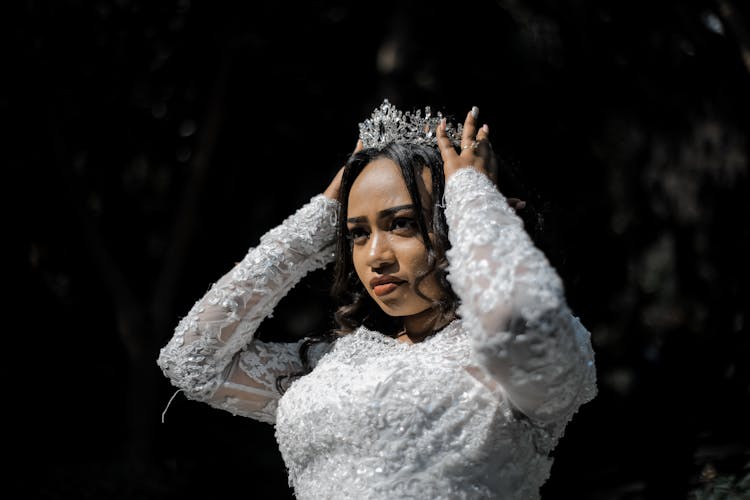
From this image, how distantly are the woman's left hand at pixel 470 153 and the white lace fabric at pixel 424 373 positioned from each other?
2.4 inches

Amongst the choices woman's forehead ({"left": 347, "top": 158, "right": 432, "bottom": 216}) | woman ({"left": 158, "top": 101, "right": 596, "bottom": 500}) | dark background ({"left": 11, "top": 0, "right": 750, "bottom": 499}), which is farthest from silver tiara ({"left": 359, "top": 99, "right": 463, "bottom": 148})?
dark background ({"left": 11, "top": 0, "right": 750, "bottom": 499})

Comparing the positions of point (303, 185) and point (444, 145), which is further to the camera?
point (303, 185)

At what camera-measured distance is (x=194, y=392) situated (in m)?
2.44

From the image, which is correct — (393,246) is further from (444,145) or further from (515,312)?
(515,312)

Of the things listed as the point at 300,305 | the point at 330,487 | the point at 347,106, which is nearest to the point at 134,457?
the point at 300,305

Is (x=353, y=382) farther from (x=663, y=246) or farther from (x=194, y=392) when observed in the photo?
(x=663, y=246)

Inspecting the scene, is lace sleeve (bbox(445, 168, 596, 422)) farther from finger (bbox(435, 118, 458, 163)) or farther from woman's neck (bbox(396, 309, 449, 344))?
woman's neck (bbox(396, 309, 449, 344))

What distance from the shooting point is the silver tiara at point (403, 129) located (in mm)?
2361

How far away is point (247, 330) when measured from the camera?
8.09ft

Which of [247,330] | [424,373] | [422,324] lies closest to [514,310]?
[424,373]

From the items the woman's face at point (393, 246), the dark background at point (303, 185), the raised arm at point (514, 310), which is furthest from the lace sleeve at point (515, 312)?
the dark background at point (303, 185)

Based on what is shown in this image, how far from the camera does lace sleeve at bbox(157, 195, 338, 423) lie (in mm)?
2428

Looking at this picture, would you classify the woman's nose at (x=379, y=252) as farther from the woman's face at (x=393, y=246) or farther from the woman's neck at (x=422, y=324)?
the woman's neck at (x=422, y=324)

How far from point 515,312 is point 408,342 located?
746 mm
